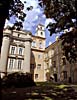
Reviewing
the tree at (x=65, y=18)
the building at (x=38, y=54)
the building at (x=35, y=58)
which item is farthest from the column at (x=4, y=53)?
the tree at (x=65, y=18)

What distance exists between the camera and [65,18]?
2089 cm

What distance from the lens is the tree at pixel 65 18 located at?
19.0 m

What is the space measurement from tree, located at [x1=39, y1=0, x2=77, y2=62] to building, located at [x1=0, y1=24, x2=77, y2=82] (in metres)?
21.3

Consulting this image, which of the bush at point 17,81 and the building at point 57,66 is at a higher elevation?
the building at point 57,66

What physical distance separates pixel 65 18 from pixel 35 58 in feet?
123

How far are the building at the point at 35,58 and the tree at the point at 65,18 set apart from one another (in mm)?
21338

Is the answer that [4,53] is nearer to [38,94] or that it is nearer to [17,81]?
[17,81]

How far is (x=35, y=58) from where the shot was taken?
189 feet

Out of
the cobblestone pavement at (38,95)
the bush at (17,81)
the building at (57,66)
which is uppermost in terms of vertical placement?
the building at (57,66)

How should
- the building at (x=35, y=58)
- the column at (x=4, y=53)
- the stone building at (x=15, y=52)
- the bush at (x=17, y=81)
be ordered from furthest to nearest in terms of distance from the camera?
the building at (x=35, y=58) → the stone building at (x=15, y=52) → the column at (x=4, y=53) → the bush at (x=17, y=81)

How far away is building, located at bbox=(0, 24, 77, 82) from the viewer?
46969mm

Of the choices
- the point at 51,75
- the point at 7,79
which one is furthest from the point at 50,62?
the point at 7,79

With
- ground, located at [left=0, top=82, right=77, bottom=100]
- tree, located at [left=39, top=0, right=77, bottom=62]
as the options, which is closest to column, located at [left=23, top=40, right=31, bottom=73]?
tree, located at [left=39, top=0, right=77, bottom=62]

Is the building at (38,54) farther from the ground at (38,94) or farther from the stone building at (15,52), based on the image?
the ground at (38,94)
